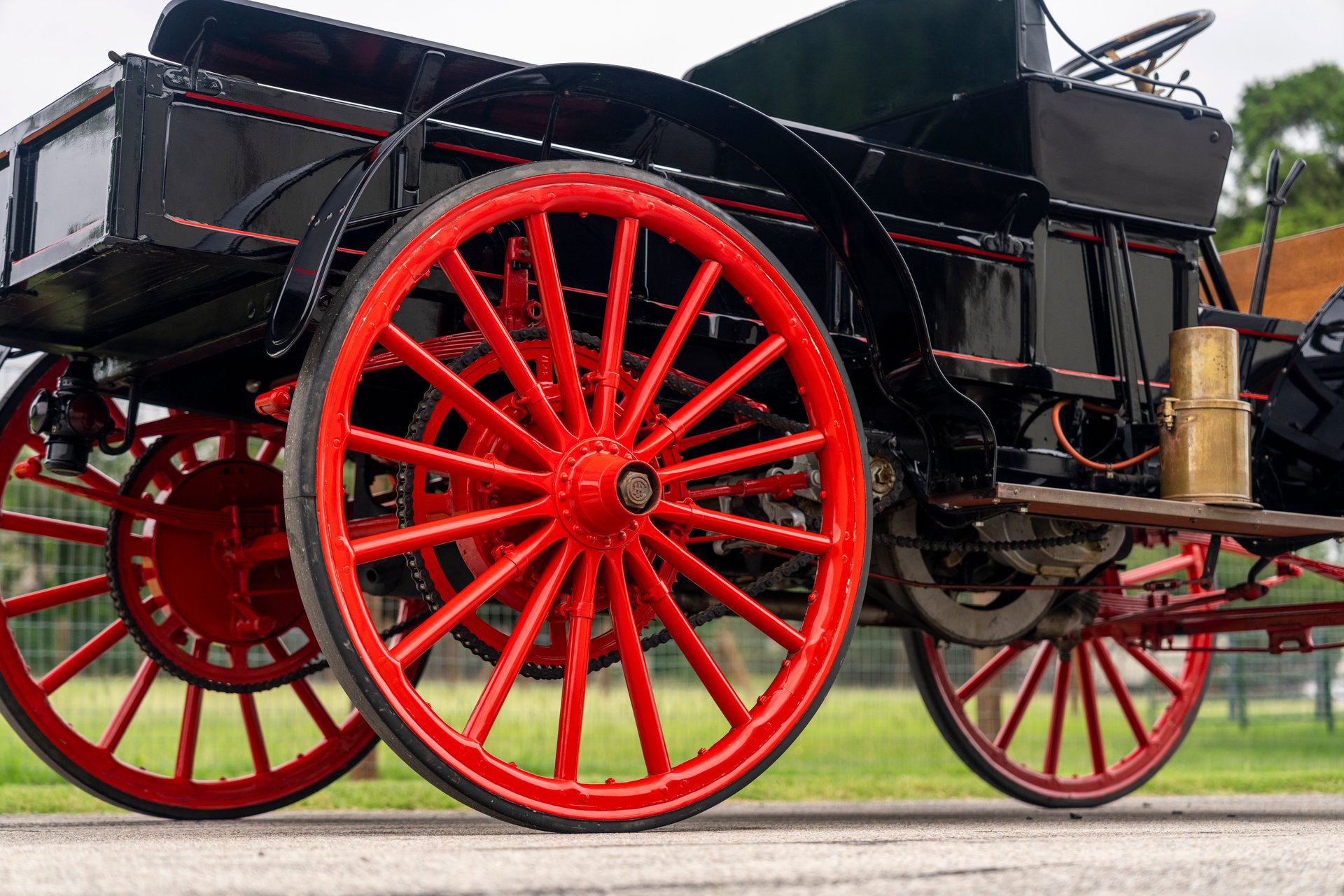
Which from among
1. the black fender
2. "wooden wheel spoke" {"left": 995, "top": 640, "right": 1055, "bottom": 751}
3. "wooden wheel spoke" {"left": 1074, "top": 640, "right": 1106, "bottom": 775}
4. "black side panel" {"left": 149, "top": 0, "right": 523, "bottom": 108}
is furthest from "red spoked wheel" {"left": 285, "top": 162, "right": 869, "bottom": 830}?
"wooden wheel spoke" {"left": 1074, "top": 640, "right": 1106, "bottom": 775}

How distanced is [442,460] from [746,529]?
801 millimetres

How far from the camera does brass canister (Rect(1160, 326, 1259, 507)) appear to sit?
4.05m

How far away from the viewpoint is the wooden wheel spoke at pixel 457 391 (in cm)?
293

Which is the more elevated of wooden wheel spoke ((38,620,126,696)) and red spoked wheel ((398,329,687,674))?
red spoked wheel ((398,329,687,674))

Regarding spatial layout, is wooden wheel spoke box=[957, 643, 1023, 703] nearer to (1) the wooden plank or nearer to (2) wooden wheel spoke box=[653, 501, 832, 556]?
(1) the wooden plank

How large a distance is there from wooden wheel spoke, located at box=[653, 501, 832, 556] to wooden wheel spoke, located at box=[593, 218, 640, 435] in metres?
0.26

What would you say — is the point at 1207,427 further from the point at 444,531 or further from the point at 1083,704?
the point at 1083,704

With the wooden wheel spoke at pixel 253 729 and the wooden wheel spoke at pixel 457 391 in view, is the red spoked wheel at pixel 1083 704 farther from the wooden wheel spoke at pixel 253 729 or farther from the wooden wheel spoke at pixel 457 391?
the wooden wheel spoke at pixel 457 391

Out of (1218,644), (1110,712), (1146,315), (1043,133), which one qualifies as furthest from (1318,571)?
(1110,712)

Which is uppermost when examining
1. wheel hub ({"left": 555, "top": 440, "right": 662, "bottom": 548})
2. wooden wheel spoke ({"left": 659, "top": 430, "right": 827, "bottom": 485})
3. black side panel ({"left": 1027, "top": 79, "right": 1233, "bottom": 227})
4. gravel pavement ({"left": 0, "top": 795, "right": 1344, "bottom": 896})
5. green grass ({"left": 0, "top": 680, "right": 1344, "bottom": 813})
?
black side panel ({"left": 1027, "top": 79, "right": 1233, "bottom": 227})

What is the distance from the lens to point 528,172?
3.11m

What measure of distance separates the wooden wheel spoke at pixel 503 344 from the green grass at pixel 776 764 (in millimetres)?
2892

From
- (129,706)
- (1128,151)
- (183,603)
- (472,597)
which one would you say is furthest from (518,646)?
(1128,151)

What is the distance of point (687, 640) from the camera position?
129 inches
